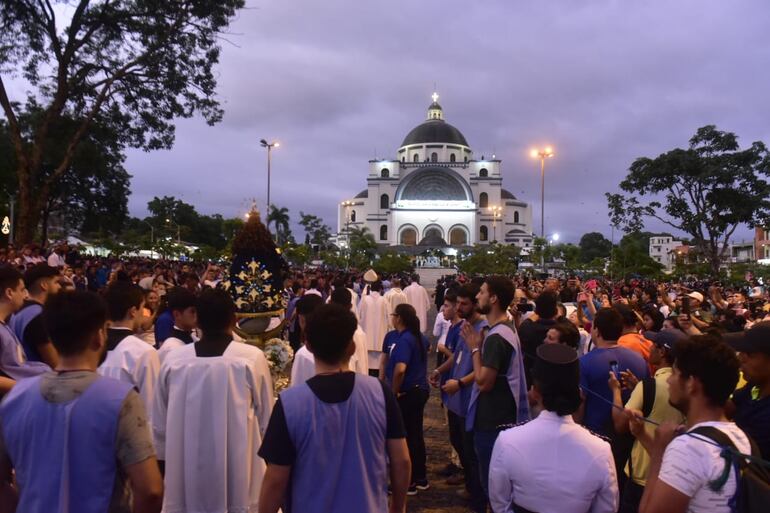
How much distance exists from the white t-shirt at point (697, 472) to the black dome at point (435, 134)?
97479 millimetres

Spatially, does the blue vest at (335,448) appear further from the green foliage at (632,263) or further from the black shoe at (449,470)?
the green foliage at (632,263)

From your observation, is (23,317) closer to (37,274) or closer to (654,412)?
(37,274)

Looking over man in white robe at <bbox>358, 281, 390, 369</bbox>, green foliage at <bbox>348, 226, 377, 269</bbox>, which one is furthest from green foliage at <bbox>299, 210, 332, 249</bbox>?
man in white robe at <bbox>358, 281, 390, 369</bbox>

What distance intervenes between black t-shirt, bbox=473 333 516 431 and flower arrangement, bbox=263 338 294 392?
6.42 ft

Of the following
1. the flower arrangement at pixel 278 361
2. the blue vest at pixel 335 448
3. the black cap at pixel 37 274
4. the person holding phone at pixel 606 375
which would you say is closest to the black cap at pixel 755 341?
the person holding phone at pixel 606 375

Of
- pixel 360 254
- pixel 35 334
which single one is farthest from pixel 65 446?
pixel 360 254

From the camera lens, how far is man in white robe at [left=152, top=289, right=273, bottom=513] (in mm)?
3504

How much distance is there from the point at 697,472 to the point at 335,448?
4.64 feet

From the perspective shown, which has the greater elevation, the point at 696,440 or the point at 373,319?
the point at 696,440

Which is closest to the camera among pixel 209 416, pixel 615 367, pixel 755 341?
pixel 755 341

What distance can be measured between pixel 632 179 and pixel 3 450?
32.0m

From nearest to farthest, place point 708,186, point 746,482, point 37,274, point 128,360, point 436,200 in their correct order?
point 746,482 < point 128,360 < point 37,274 < point 708,186 < point 436,200

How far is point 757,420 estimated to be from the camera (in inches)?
110

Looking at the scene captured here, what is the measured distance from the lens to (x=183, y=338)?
14.8 ft
